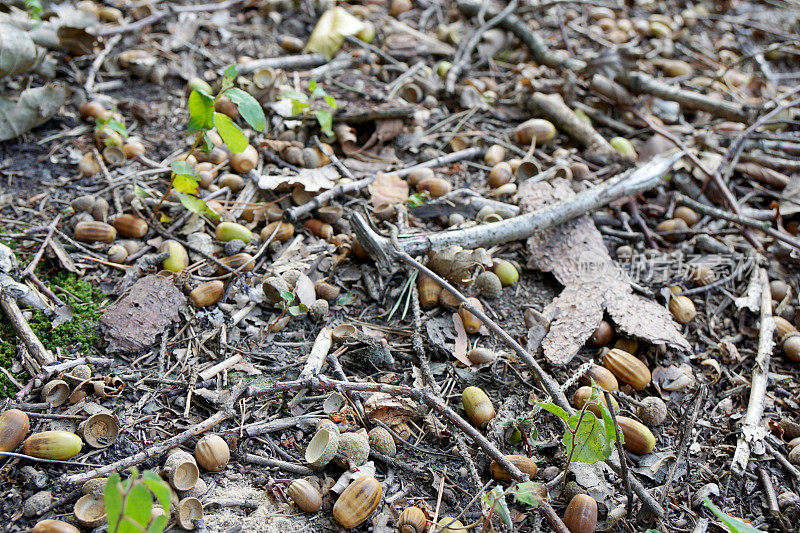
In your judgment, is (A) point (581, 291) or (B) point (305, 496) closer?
(B) point (305, 496)

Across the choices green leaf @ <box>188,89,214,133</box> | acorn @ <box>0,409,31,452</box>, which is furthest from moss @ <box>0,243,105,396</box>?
green leaf @ <box>188,89,214,133</box>

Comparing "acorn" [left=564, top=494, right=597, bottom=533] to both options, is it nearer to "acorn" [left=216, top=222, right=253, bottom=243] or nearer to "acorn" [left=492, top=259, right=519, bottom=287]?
"acorn" [left=492, top=259, right=519, bottom=287]

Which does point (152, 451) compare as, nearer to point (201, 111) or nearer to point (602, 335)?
point (201, 111)

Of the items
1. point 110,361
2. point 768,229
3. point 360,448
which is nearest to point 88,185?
point 110,361

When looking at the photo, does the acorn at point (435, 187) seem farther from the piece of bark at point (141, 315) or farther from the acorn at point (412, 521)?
the acorn at point (412, 521)

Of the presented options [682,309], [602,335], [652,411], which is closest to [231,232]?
[602,335]

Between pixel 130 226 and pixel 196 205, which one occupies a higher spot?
pixel 196 205
